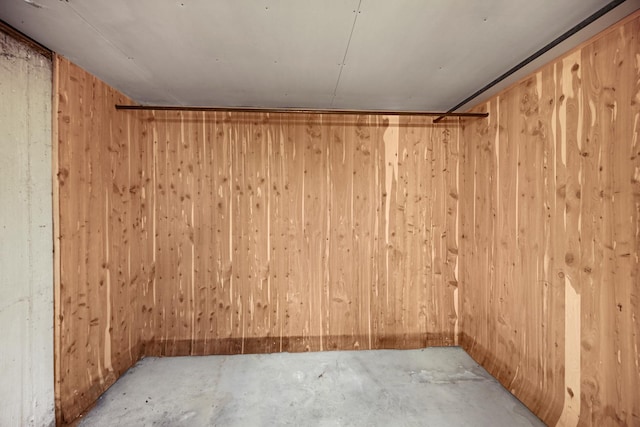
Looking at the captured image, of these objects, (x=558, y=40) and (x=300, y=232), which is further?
(x=300, y=232)

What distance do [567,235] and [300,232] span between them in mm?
2009

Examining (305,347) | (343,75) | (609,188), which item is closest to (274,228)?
(305,347)

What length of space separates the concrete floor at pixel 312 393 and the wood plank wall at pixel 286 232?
0.61 feet

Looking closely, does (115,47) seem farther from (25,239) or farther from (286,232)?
(286,232)

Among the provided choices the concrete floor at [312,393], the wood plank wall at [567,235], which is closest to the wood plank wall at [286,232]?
the concrete floor at [312,393]

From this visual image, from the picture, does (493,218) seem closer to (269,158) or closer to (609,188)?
(609,188)

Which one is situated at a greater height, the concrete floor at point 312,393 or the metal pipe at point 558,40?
the metal pipe at point 558,40

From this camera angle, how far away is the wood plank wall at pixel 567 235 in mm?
1279

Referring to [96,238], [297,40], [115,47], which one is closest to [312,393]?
[96,238]

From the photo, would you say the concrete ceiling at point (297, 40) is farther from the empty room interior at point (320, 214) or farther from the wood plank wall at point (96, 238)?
the wood plank wall at point (96, 238)

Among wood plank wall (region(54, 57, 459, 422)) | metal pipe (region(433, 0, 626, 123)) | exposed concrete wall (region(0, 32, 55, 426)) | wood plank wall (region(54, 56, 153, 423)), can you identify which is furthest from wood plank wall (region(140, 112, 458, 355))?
exposed concrete wall (region(0, 32, 55, 426))

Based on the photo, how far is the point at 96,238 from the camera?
187 centimetres

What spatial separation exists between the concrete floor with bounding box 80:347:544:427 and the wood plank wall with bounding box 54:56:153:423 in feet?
0.94

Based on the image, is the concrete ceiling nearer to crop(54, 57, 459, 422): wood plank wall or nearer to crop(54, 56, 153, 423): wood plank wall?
crop(54, 56, 153, 423): wood plank wall
